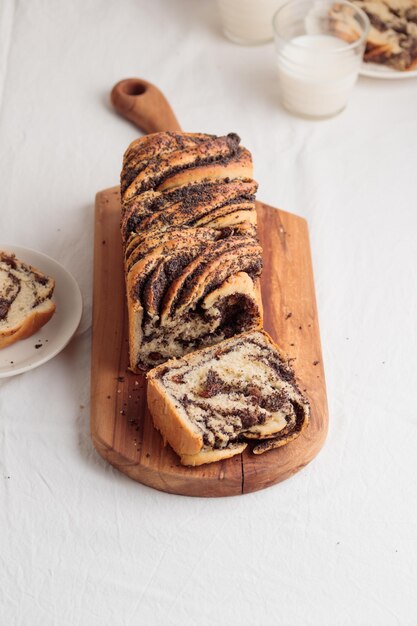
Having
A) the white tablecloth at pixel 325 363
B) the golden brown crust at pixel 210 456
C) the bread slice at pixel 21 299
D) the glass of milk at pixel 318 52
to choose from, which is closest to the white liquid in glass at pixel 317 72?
the glass of milk at pixel 318 52

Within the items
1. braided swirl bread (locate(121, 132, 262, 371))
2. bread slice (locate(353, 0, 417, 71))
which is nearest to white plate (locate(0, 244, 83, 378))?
braided swirl bread (locate(121, 132, 262, 371))

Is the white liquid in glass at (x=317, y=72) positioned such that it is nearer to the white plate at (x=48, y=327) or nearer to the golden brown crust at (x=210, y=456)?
the white plate at (x=48, y=327)

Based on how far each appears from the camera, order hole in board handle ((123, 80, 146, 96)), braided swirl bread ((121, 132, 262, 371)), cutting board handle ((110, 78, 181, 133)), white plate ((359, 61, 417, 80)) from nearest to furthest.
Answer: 1. braided swirl bread ((121, 132, 262, 371))
2. cutting board handle ((110, 78, 181, 133))
3. hole in board handle ((123, 80, 146, 96))
4. white plate ((359, 61, 417, 80))

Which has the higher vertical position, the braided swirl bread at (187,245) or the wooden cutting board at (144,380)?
the braided swirl bread at (187,245)

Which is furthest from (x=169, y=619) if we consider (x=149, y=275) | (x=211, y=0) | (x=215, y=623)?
(x=211, y=0)

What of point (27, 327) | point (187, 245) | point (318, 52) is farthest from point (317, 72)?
point (27, 327)

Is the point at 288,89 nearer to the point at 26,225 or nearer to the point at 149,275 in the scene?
the point at 26,225

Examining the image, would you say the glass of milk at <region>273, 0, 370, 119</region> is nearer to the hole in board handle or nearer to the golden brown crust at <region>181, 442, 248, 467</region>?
the hole in board handle

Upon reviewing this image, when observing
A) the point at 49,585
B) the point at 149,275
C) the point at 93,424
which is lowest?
the point at 49,585
